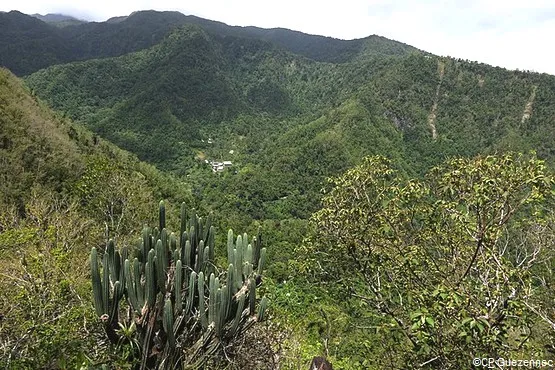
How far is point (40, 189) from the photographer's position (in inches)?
970

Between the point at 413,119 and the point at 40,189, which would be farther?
the point at 413,119

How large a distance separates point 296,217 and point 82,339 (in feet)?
276

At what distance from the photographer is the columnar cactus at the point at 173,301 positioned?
23.3ft

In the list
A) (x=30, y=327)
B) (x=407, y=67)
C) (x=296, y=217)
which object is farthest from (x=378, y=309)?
(x=407, y=67)

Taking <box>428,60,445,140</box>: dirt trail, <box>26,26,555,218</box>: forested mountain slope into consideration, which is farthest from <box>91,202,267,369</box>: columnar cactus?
<box>428,60,445,140</box>: dirt trail

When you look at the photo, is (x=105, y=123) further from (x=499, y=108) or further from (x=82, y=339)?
(x=82, y=339)

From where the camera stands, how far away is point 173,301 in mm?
7773

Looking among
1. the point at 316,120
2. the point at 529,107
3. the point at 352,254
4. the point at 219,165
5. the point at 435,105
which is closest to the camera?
the point at 352,254

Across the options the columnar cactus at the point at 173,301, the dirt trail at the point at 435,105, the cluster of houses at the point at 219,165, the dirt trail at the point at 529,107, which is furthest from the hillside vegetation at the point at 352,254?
the dirt trail at the point at 529,107

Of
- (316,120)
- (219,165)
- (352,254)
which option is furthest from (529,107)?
(352,254)

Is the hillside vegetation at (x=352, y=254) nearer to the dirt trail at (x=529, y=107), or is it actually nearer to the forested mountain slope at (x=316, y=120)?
the forested mountain slope at (x=316, y=120)

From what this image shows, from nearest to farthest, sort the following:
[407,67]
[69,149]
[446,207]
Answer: [446,207]
[69,149]
[407,67]

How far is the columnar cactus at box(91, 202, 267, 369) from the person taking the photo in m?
7.09

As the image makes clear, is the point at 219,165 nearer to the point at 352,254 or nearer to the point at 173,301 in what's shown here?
the point at 173,301
